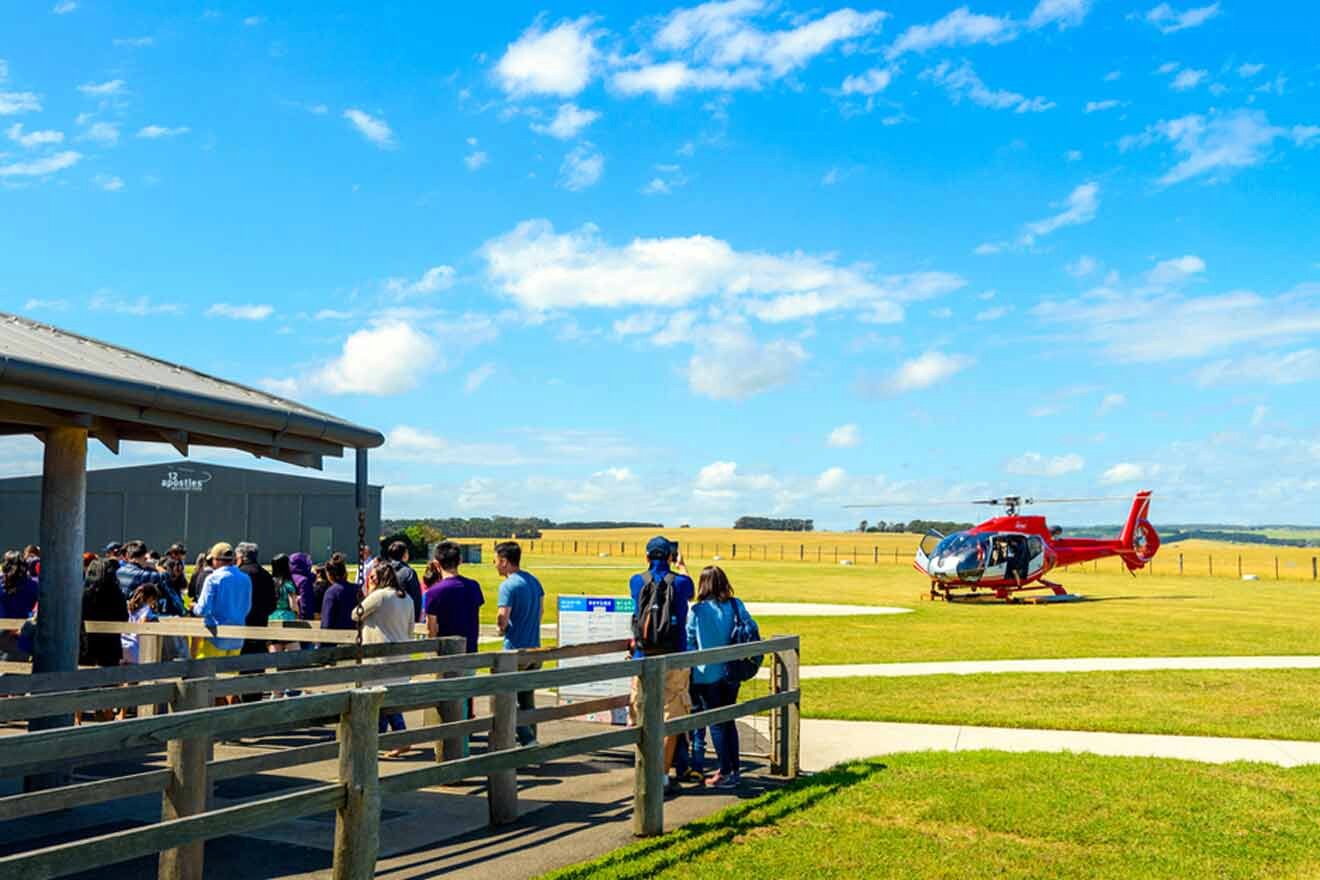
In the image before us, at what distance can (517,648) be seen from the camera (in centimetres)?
1024

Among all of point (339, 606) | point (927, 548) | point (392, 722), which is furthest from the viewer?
point (927, 548)

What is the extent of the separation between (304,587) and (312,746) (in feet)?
22.4

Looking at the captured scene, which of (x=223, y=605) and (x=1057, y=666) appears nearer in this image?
(x=223, y=605)

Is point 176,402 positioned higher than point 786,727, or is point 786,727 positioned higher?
point 176,402

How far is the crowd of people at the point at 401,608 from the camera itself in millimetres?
→ 9328

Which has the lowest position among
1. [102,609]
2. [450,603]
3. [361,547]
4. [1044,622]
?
[1044,622]

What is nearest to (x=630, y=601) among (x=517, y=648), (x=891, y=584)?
(x=517, y=648)

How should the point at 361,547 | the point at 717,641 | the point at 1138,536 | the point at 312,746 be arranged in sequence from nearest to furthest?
the point at 312,746 < the point at 717,641 < the point at 361,547 < the point at 1138,536

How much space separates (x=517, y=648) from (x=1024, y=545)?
97.8 ft

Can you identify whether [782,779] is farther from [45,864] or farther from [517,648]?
[45,864]

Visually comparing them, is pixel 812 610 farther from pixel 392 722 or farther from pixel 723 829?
pixel 723 829

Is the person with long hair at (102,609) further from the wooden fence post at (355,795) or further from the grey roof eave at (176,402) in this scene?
the wooden fence post at (355,795)

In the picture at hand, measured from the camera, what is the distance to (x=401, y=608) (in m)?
10.7

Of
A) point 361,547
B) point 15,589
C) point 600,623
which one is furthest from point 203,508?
point 361,547
